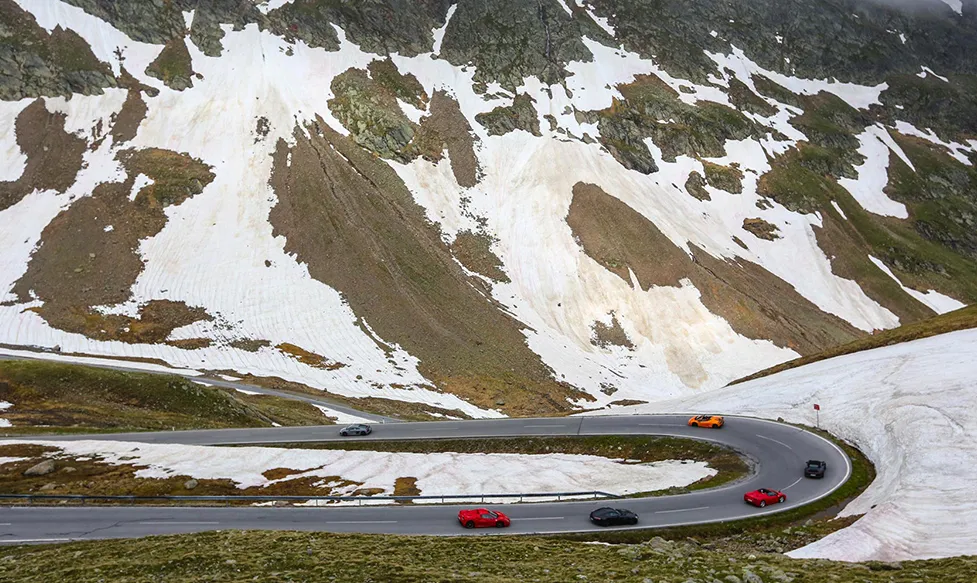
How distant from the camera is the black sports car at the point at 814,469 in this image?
34469 mm

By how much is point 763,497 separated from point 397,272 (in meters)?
69.1

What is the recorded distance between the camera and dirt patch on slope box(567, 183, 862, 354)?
10069 cm

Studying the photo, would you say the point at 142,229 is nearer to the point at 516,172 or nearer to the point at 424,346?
the point at 424,346

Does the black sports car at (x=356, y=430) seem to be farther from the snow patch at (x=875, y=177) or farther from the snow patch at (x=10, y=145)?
the snow patch at (x=875, y=177)

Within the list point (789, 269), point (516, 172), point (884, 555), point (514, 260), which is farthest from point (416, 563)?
point (789, 269)

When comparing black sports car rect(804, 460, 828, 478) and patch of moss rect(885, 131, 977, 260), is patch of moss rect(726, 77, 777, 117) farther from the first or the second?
black sports car rect(804, 460, 828, 478)

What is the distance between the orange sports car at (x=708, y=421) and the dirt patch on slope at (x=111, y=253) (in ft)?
212

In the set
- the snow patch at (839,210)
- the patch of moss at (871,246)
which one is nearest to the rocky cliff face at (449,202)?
the patch of moss at (871,246)

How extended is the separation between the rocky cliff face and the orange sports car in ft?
98.8

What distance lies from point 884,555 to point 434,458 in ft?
85.4

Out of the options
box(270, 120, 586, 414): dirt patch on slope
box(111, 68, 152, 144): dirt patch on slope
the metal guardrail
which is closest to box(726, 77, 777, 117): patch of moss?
box(270, 120, 586, 414): dirt patch on slope

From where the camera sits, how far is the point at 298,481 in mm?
36719

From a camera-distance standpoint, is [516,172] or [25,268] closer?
[25,268]

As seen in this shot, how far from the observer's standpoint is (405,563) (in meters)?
20.6
